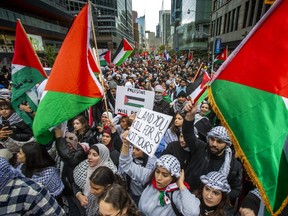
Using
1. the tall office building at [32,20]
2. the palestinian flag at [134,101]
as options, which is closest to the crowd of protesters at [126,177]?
the palestinian flag at [134,101]

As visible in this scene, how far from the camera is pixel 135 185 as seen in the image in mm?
2871

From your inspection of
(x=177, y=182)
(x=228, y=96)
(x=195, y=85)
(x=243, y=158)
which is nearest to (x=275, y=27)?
(x=228, y=96)

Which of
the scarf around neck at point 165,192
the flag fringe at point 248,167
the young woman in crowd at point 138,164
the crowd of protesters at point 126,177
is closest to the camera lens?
the flag fringe at point 248,167

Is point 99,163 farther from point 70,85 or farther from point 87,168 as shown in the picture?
point 70,85

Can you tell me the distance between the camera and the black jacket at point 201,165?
2787 mm

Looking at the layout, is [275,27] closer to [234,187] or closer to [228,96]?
[228,96]

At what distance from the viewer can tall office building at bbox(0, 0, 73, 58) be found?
66.7 feet

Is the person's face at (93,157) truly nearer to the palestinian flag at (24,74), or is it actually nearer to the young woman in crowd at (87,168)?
the young woman in crowd at (87,168)

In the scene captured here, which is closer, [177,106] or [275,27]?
[275,27]

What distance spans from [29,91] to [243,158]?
3.59m

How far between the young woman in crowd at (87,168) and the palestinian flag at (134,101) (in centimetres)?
132

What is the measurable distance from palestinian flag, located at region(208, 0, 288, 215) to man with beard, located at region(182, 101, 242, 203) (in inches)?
32.2

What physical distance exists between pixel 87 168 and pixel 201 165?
1543mm

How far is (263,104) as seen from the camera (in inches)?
71.2
